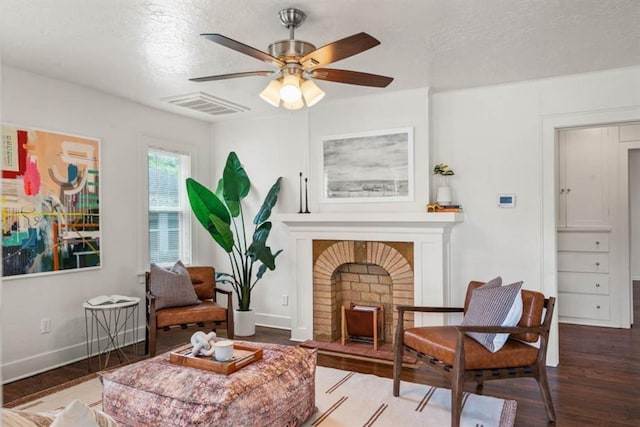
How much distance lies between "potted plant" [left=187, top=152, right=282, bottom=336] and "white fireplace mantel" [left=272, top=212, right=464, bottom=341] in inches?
14.0

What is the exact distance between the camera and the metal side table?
156 inches

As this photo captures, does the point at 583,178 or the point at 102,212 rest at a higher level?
the point at 583,178

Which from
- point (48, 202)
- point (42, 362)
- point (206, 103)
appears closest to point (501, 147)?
point (206, 103)

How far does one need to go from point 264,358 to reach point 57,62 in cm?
275

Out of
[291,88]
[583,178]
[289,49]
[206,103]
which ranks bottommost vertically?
[583,178]

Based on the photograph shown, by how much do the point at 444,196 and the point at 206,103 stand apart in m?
2.50

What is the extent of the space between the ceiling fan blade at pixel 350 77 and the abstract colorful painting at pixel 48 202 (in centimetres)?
253

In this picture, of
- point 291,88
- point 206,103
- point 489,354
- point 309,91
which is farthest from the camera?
point 206,103

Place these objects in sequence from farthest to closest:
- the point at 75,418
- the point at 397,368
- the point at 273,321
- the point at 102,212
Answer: the point at 273,321 → the point at 102,212 → the point at 397,368 → the point at 75,418

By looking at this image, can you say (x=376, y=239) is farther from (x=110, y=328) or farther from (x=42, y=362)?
(x=42, y=362)

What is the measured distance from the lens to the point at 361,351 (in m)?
4.14

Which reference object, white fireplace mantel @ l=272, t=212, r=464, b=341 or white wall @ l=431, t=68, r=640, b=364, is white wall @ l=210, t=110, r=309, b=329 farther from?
white wall @ l=431, t=68, r=640, b=364

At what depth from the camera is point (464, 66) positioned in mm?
3564

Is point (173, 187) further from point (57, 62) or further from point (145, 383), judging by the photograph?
point (145, 383)
